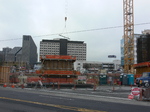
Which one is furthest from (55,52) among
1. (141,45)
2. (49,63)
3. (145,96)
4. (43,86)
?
(145,96)

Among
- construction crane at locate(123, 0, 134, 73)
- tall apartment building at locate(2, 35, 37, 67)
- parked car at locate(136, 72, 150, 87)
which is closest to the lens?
parked car at locate(136, 72, 150, 87)

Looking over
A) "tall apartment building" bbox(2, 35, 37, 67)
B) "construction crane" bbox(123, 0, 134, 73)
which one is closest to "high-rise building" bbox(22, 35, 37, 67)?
"tall apartment building" bbox(2, 35, 37, 67)

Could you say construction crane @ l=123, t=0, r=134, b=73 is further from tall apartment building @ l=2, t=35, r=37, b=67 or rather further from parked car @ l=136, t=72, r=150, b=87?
tall apartment building @ l=2, t=35, r=37, b=67

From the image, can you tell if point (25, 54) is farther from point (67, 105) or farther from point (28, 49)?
point (67, 105)

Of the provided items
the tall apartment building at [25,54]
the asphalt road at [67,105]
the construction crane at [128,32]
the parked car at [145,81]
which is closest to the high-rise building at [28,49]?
the tall apartment building at [25,54]

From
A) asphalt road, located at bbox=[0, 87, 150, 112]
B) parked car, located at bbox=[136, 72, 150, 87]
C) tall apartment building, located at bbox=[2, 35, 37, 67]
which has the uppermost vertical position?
tall apartment building, located at bbox=[2, 35, 37, 67]

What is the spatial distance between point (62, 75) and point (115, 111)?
30554mm

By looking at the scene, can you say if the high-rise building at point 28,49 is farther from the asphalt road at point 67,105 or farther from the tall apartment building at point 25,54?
the asphalt road at point 67,105

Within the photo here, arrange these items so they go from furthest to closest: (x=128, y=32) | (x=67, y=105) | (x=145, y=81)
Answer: (x=128, y=32) → (x=145, y=81) → (x=67, y=105)

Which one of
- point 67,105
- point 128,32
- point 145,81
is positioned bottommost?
point 67,105

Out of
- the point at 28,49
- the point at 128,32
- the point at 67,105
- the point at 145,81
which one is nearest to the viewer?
the point at 67,105

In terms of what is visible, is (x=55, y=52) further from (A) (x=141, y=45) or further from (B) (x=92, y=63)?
(A) (x=141, y=45)

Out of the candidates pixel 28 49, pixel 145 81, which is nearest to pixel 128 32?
pixel 145 81

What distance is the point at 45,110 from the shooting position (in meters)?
10.2
